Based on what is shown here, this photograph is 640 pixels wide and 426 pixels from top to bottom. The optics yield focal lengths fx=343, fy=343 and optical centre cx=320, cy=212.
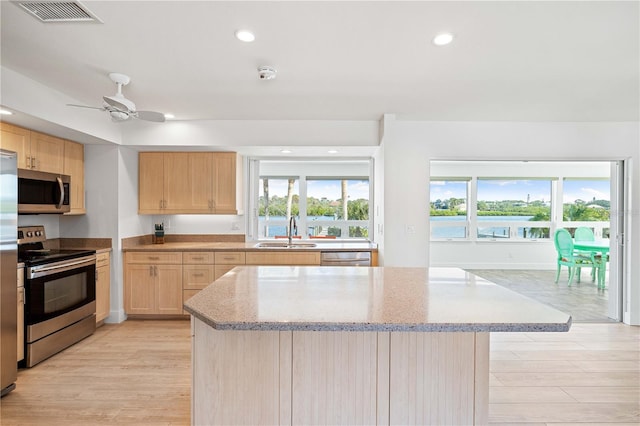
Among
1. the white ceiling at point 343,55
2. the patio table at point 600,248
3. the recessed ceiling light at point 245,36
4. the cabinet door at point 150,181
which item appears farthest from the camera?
the patio table at point 600,248

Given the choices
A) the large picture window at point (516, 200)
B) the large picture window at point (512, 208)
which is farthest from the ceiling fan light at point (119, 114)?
the large picture window at point (512, 208)

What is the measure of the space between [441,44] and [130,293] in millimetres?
3951

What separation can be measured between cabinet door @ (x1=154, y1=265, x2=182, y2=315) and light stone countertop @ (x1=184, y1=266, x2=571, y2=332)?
2.04 m

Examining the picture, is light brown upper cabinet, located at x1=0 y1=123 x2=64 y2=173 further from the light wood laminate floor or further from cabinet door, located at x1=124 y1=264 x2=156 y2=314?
the light wood laminate floor

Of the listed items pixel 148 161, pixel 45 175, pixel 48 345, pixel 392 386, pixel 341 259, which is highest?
pixel 148 161

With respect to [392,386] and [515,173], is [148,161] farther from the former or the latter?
[515,173]

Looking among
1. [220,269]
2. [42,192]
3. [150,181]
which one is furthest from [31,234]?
[220,269]

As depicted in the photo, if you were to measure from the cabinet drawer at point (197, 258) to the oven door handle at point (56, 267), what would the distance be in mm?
891

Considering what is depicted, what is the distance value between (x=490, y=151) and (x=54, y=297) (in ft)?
14.9

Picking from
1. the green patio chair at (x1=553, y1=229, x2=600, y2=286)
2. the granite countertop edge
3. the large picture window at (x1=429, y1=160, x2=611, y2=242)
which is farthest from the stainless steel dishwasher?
the large picture window at (x1=429, y1=160, x2=611, y2=242)

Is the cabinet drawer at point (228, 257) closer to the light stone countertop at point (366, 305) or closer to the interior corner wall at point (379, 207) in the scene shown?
the interior corner wall at point (379, 207)

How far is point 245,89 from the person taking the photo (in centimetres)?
288

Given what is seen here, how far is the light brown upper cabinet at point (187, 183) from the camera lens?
165 inches

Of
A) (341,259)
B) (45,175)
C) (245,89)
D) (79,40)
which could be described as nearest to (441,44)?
(245,89)
